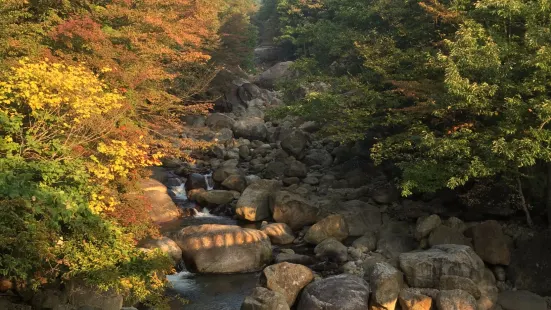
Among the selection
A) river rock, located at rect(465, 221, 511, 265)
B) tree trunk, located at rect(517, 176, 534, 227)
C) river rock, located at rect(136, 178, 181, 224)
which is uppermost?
tree trunk, located at rect(517, 176, 534, 227)

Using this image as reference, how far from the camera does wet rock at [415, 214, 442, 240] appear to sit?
16172mm

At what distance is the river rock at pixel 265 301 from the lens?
11797mm

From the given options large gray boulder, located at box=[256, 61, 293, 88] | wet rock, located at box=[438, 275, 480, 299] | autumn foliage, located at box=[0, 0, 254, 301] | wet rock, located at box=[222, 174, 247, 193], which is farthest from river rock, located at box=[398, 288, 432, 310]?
large gray boulder, located at box=[256, 61, 293, 88]

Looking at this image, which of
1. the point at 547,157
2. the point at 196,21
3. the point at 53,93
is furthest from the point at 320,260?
the point at 196,21

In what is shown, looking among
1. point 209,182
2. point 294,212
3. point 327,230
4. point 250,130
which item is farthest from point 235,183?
point 250,130

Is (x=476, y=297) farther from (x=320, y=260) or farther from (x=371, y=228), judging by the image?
(x=371, y=228)

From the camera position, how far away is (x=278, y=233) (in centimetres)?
1827

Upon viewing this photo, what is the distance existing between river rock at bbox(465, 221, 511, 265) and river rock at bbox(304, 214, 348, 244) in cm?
530

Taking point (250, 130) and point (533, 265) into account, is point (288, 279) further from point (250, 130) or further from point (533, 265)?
point (250, 130)

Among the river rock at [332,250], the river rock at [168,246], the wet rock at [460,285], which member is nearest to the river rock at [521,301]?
the wet rock at [460,285]

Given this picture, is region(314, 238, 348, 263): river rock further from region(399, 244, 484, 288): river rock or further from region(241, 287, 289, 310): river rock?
region(241, 287, 289, 310): river rock

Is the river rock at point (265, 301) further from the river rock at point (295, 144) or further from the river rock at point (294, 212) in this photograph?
the river rock at point (295, 144)

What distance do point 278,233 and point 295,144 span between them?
1087cm

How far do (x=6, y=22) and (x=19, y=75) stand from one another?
478 cm
